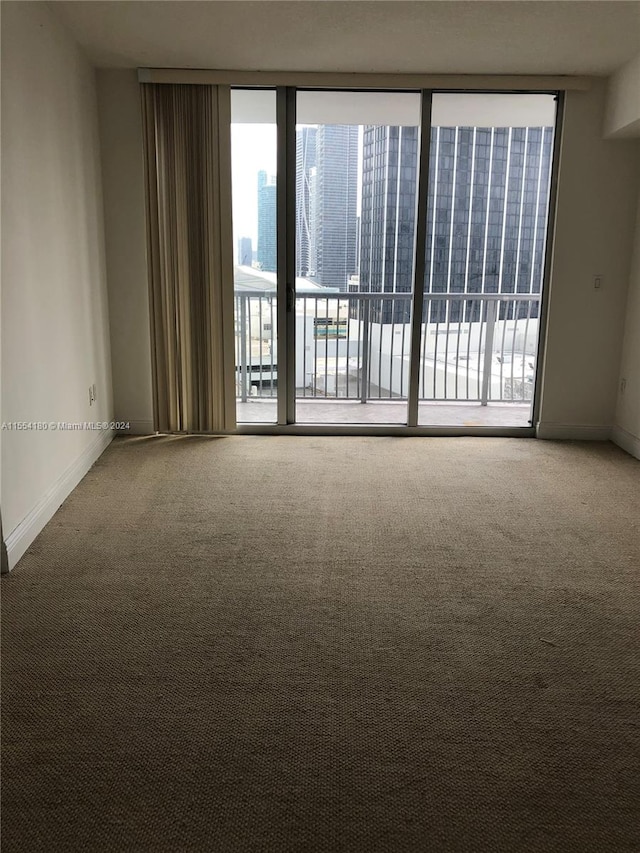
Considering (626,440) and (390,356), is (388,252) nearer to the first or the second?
(390,356)

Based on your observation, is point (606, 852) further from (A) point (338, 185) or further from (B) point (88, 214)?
(A) point (338, 185)

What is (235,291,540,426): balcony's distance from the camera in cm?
556

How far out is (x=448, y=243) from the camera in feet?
17.6

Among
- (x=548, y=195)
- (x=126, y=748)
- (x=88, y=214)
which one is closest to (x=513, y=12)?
(x=548, y=195)

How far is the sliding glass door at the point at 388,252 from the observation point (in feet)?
15.4

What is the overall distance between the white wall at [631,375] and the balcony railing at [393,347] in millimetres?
1268

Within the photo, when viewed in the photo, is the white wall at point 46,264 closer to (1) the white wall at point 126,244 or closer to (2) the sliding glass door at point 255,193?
(1) the white wall at point 126,244

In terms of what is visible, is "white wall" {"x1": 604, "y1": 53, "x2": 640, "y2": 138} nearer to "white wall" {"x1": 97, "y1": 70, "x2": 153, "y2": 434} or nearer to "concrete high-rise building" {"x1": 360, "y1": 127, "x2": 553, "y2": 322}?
"concrete high-rise building" {"x1": 360, "y1": 127, "x2": 553, "y2": 322}

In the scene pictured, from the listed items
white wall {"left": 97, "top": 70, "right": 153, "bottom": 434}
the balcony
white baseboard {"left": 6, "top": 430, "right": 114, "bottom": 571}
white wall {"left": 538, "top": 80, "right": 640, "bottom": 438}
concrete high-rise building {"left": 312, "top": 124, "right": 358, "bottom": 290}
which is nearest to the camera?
white baseboard {"left": 6, "top": 430, "right": 114, "bottom": 571}

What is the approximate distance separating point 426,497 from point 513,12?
239cm

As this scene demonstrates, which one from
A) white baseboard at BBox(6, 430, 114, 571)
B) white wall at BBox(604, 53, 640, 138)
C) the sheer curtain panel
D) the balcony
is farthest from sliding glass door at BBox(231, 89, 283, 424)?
white wall at BBox(604, 53, 640, 138)

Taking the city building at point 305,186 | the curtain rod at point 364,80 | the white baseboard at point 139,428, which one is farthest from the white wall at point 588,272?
the white baseboard at point 139,428

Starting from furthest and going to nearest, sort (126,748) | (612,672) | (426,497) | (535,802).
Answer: (426,497), (612,672), (126,748), (535,802)

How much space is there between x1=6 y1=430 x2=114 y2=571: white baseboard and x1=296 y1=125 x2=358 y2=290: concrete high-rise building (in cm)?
194
